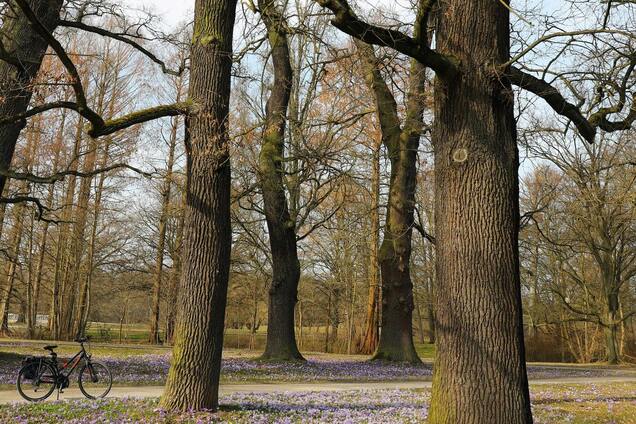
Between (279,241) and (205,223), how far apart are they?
32.1 ft

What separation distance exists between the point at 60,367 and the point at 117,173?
1979 cm

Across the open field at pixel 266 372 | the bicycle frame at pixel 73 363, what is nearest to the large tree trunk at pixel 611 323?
the open field at pixel 266 372

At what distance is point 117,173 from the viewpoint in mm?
27547

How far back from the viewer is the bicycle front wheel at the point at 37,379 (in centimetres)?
877

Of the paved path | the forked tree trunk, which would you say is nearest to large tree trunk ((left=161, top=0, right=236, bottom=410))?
the paved path

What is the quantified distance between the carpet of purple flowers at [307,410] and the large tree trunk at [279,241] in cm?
658

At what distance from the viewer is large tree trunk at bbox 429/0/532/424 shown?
4.84 meters

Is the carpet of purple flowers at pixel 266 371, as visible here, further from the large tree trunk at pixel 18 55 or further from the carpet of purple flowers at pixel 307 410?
the large tree trunk at pixel 18 55

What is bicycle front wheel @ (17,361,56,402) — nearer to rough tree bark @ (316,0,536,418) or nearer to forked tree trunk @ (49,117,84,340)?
rough tree bark @ (316,0,536,418)

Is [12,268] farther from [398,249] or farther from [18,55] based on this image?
[18,55]

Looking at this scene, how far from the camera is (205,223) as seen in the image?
7086 mm

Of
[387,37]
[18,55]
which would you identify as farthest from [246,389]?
[387,37]

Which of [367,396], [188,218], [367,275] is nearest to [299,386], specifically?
[367,396]

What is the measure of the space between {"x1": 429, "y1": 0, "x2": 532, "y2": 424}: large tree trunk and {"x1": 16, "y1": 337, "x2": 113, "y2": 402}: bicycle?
20.6 ft
